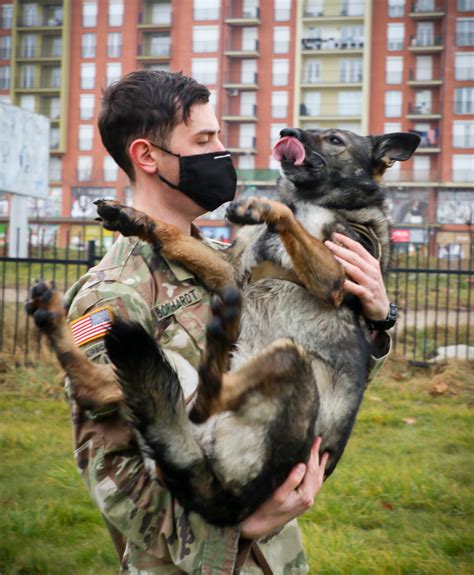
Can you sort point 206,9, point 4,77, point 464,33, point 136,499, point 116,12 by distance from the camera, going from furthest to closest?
1. point 4,77
2. point 116,12
3. point 206,9
4. point 464,33
5. point 136,499

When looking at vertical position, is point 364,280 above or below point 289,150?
below

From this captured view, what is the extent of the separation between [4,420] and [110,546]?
11.3 ft

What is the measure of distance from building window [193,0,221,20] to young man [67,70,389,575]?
58.2m

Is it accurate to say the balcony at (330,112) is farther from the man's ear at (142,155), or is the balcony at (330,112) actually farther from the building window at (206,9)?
the man's ear at (142,155)

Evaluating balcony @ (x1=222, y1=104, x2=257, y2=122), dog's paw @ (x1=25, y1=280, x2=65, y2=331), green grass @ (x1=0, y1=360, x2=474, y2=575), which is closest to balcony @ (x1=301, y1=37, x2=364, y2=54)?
balcony @ (x1=222, y1=104, x2=257, y2=122)

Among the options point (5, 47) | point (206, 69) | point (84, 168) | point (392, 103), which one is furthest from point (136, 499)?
point (5, 47)

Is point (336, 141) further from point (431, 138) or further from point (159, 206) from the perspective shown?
point (431, 138)

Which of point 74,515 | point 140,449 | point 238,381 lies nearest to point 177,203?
point 238,381

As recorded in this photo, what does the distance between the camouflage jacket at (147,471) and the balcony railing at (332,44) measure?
56987 mm

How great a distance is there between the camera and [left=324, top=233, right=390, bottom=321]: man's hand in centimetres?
286

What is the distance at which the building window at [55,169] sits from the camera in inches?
2375

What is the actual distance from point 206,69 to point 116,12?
10.6 m

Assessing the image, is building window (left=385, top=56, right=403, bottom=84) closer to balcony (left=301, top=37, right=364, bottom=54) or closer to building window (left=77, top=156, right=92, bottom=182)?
balcony (left=301, top=37, right=364, bottom=54)

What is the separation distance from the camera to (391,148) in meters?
3.71
